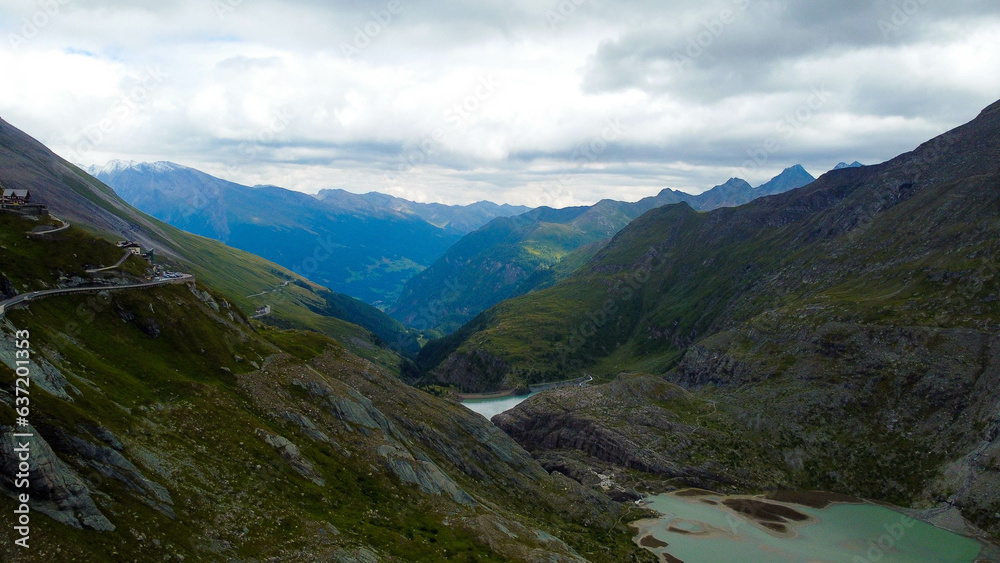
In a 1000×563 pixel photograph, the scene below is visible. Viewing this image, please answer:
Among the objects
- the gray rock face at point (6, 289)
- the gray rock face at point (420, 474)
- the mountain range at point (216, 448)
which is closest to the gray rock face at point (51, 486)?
the mountain range at point (216, 448)

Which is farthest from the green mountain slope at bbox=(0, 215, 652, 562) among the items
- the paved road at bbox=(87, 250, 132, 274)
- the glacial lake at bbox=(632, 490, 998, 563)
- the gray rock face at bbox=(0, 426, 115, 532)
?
the glacial lake at bbox=(632, 490, 998, 563)

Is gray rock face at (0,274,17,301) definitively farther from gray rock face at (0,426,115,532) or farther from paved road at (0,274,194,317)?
gray rock face at (0,426,115,532)

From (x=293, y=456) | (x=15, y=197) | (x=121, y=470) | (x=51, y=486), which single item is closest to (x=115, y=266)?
(x=15, y=197)

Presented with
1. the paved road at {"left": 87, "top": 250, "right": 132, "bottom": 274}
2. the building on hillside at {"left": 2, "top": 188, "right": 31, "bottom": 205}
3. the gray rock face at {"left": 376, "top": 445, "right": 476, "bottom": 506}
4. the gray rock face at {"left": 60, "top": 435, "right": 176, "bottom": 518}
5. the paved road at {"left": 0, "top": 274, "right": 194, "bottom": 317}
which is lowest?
the gray rock face at {"left": 376, "top": 445, "right": 476, "bottom": 506}

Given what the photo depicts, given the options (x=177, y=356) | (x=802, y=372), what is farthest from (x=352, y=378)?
(x=802, y=372)

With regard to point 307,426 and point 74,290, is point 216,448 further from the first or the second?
point 74,290

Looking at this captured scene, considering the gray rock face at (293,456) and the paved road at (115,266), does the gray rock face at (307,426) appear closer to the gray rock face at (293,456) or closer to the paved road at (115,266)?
the gray rock face at (293,456)
